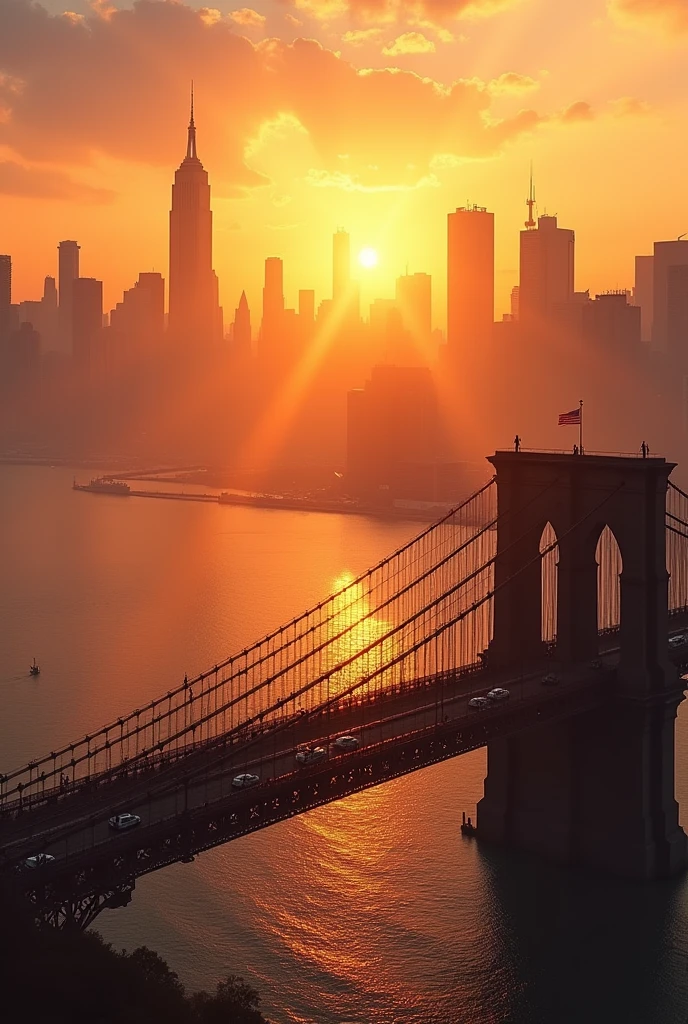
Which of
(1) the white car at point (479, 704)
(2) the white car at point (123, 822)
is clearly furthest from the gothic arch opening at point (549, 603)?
(2) the white car at point (123, 822)

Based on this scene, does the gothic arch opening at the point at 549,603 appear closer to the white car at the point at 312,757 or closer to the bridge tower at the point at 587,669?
the bridge tower at the point at 587,669

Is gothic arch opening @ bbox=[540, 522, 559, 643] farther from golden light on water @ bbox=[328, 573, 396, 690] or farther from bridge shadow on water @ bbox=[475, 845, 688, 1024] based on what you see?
bridge shadow on water @ bbox=[475, 845, 688, 1024]

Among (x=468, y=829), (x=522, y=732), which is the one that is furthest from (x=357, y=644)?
(x=522, y=732)

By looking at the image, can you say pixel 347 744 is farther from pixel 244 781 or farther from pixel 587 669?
pixel 587 669

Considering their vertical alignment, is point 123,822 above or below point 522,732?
below

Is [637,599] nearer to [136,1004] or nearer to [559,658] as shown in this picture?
[559,658]

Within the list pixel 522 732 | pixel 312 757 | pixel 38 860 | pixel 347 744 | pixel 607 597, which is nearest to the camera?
pixel 38 860

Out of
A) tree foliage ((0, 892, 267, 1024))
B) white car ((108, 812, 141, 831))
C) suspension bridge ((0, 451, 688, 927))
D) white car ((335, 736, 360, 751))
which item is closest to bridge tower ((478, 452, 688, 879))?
suspension bridge ((0, 451, 688, 927))
